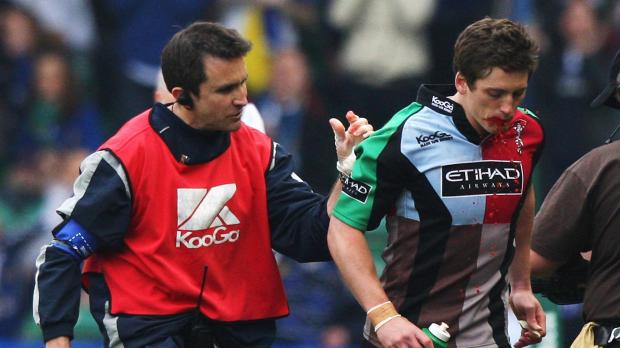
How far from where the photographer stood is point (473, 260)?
5.17 m

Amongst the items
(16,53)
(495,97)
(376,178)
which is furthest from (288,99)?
(495,97)

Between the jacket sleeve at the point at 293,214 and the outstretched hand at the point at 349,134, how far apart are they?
1.14 ft

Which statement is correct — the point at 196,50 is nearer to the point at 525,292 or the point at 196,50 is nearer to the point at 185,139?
the point at 185,139

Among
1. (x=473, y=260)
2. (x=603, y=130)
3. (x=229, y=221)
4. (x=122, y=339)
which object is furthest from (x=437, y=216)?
(x=603, y=130)

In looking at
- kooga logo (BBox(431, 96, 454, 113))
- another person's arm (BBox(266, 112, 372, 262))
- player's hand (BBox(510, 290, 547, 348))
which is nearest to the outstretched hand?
another person's arm (BBox(266, 112, 372, 262))

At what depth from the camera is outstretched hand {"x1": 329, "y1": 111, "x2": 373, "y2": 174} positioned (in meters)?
5.46

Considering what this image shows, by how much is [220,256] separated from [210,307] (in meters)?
0.21

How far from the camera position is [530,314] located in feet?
18.1

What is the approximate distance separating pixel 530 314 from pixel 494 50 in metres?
1.16

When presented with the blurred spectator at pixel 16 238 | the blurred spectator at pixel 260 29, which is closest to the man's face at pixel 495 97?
the blurred spectator at pixel 260 29

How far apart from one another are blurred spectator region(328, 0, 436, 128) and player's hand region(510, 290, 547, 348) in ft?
15.2

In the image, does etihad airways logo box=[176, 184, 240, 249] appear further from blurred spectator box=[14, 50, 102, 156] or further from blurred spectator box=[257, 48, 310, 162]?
blurred spectator box=[14, 50, 102, 156]

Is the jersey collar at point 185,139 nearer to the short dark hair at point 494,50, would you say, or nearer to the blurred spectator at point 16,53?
the short dark hair at point 494,50

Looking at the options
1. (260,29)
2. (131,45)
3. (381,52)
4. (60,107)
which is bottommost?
(60,107)
